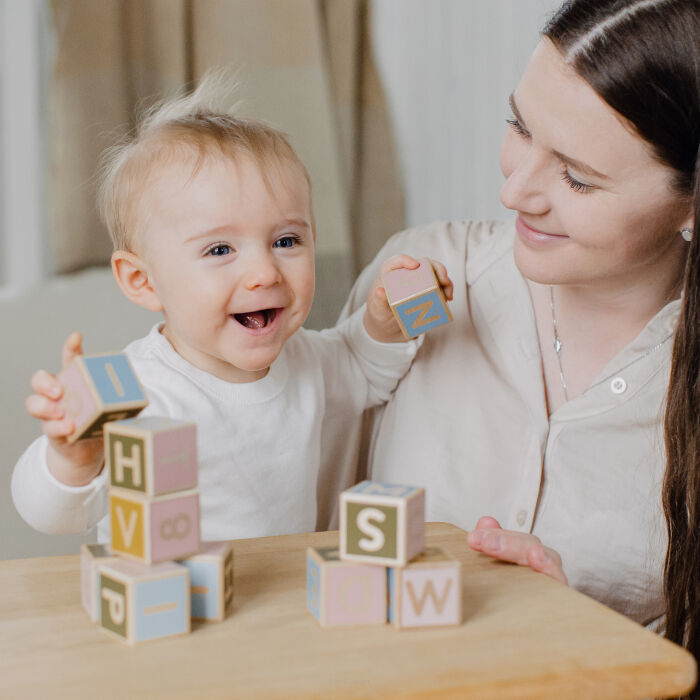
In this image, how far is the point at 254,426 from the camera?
1.20 meters

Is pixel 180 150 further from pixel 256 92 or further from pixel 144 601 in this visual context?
pixel 256 92

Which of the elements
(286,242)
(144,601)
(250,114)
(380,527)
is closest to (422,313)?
(286,242)

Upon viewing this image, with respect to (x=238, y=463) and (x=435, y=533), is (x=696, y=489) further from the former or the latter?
(x=238, y=463)

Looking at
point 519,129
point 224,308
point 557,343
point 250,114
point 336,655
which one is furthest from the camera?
point 250,114

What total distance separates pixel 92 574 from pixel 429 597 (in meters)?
0.28

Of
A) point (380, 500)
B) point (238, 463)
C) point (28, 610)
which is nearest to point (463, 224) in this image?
point (238, 463)

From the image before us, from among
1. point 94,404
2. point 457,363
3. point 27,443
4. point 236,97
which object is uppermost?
point 236,97

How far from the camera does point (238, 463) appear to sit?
1.19 metres

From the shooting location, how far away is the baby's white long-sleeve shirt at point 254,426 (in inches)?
45.9

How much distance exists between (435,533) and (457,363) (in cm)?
39

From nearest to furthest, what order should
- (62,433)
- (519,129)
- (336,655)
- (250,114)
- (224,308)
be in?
1. (336,655)
2. (62,433)
3. (224,308)
4. (519,129)
5. (250,114)

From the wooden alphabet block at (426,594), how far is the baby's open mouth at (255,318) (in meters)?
0.46

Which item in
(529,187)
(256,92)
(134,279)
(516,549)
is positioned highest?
(256,92)

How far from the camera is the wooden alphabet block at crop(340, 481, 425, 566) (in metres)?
0.75
